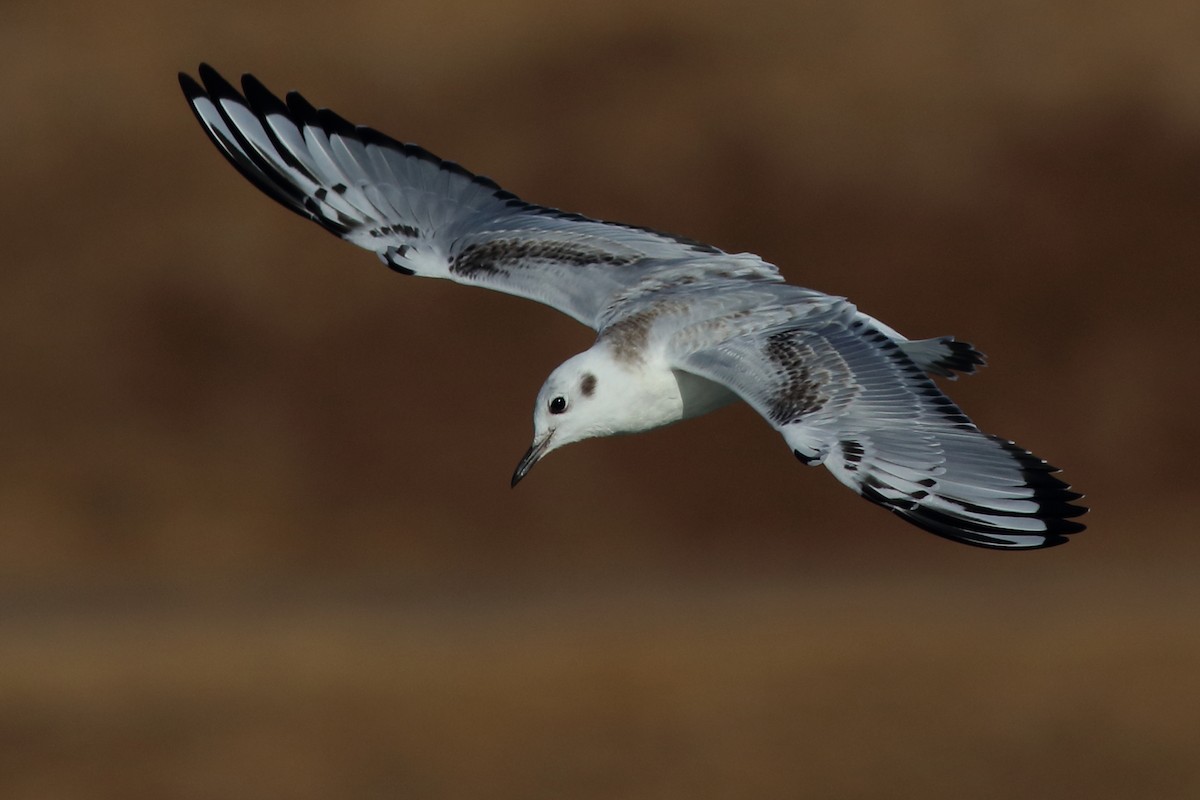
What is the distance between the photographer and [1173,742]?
15.5 metres

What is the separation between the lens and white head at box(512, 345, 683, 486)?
6.62 metres

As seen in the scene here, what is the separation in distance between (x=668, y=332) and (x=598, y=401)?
28 centimetres

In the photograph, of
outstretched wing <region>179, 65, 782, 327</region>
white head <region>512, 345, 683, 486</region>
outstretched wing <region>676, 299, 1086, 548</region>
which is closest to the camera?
outstretched wing <region>676, 299, 1086, 548</region>

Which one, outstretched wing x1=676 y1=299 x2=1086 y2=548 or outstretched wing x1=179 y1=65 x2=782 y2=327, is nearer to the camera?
outstretched wing x1=676 y1=299 x2=1086 y2=548

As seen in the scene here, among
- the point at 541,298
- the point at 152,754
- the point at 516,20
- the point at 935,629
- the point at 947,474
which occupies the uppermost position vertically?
the point at 516,20

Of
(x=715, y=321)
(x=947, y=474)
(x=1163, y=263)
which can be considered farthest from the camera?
(x=1163, y=263)

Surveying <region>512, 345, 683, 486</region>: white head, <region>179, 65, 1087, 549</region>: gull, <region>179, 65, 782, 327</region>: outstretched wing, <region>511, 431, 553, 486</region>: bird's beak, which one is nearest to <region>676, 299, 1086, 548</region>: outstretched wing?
<region>179, 65, 1087, 549</region>: gull

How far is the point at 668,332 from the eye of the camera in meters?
6.62

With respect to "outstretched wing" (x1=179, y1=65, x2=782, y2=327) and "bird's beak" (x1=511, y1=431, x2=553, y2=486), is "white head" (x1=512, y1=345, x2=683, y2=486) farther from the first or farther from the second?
"outstretched wing" (x1=179, y1=65, x2=782, y2=327)

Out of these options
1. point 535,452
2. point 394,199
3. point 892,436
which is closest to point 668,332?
point 535,452

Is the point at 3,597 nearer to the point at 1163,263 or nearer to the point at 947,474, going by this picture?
the point at 1163,263

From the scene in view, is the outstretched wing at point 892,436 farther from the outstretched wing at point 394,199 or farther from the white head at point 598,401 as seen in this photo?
the outstretched wing at point 394,199

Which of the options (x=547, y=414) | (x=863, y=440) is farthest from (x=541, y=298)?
(x=863, y=440)

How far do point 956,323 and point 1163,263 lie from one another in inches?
66.6
